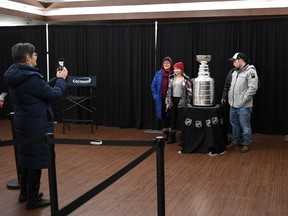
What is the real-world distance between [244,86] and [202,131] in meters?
0.89

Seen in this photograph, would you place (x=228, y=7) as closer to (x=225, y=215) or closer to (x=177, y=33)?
(x=177, y=33)

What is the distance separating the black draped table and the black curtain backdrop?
1783 millimetres

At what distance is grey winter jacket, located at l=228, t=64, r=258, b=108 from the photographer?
18.5 feet

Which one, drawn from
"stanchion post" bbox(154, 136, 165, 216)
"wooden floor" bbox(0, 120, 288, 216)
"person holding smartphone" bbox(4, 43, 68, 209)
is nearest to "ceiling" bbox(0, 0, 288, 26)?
"wooden floor" bbox(0, 120, 288, 216)

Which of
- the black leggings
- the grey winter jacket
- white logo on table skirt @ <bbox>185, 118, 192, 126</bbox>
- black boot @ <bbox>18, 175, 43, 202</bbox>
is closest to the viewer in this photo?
black boot @ <bbox>18, 175, 43, 202</bbox>

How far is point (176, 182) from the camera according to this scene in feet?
14.5

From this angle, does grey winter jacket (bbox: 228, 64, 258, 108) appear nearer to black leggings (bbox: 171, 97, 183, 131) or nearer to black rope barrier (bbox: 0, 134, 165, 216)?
black leggings (bbox: 171, 97, 183, 131)

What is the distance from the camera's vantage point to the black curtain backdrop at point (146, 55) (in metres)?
7.11

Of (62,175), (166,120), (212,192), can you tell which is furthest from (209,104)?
(62,175)

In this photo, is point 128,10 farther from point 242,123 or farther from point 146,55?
point 242,123

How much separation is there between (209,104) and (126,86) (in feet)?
8.50

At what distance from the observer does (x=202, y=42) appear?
7461mm

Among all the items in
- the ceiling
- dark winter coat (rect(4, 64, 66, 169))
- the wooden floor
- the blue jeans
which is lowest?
the wooden floor

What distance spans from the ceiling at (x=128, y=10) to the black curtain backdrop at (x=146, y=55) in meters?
0.17
